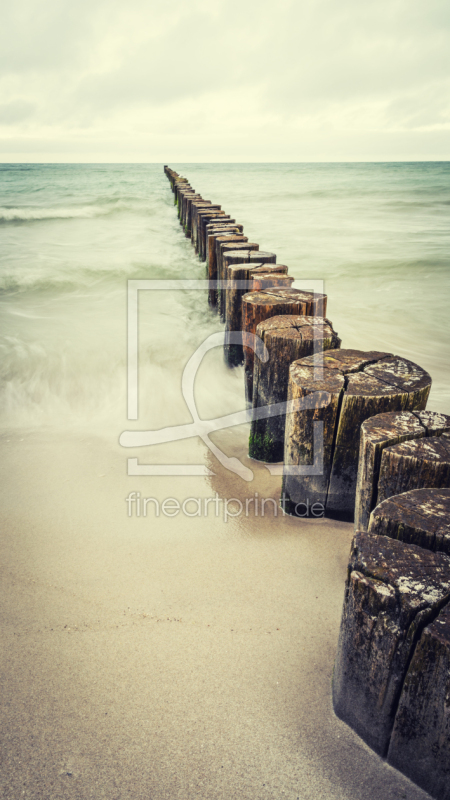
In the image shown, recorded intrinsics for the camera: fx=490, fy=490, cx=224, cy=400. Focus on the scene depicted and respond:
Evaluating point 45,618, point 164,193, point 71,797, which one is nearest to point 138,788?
point 71,797

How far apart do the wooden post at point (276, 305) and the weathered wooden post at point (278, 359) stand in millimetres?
173

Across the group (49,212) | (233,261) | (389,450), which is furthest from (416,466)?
(49,212)

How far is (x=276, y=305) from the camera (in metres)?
2.87

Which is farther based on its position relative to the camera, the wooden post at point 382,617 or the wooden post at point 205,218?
the wooden post at point 205,218

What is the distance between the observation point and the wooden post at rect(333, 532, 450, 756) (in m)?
1.07

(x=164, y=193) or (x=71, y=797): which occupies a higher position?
(x=164, y=193)

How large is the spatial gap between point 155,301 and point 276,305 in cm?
381

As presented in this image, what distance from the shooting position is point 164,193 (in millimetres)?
22750

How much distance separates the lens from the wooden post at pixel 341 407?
1904 mm

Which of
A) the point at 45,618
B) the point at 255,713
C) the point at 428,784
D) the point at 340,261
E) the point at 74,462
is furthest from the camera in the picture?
the point at 340,261

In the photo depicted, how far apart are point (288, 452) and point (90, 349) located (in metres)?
3.08

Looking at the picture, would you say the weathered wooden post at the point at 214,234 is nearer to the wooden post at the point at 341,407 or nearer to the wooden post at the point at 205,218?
the wooden post at the point at 205,218

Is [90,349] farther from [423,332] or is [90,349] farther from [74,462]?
[423,332]

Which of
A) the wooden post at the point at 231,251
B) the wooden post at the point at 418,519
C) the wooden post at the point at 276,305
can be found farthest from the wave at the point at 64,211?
the wooden post at the point at 418,519
